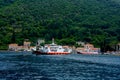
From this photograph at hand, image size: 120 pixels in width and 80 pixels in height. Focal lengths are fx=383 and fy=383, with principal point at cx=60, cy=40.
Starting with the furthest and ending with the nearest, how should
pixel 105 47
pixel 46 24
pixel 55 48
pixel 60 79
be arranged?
pixel 46 24 → pixel 105 47 → pixel 55 48 → pixel 60 79

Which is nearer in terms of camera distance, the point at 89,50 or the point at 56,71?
the point at 56,71

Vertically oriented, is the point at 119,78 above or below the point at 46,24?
below

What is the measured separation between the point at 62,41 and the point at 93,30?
17202mm

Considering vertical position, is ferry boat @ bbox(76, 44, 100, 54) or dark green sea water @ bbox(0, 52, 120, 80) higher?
ferry boat @ bbox(76, 44, 100, 54)

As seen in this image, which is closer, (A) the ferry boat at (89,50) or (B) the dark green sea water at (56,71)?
(B) the dark green sea water at (56,71)

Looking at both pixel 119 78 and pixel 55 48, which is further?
pixel 55 48

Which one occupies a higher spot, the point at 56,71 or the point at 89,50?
the point at 89,50

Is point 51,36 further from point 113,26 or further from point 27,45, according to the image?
point 113,26

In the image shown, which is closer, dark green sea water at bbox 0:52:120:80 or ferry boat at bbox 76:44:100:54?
dark green sea water at bbox 0:52:120:80

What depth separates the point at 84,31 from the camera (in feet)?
620

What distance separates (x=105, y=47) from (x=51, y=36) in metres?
27.3

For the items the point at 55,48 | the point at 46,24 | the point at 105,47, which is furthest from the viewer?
the point at 46,24

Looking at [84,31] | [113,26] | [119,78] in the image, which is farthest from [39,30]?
[119,78]

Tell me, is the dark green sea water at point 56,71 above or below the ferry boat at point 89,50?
below
